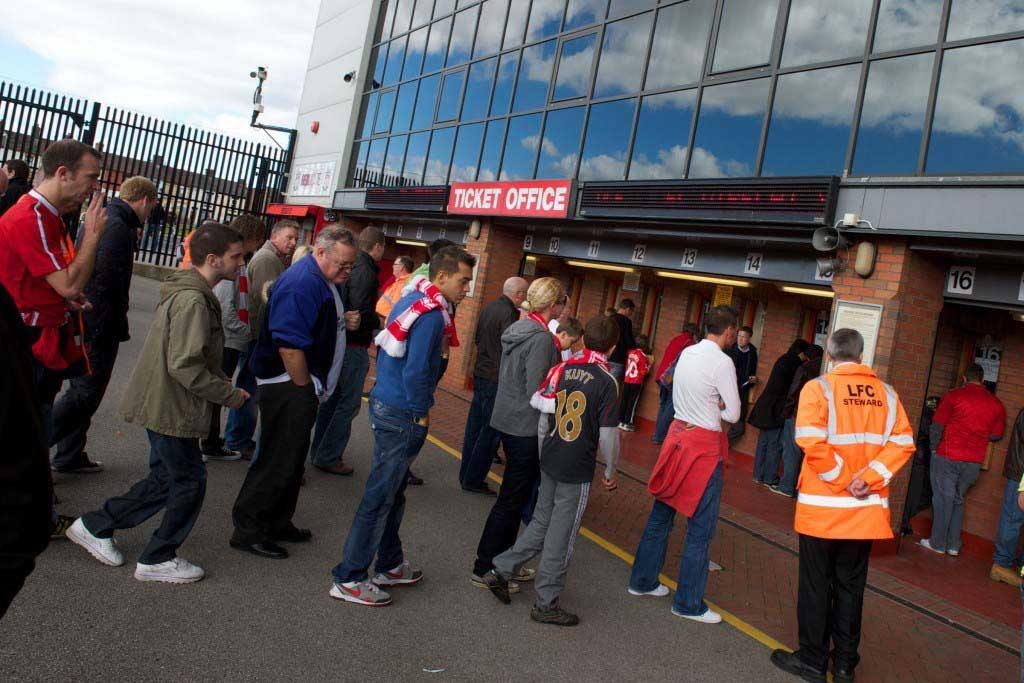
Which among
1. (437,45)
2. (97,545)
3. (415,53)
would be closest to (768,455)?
(97,545)

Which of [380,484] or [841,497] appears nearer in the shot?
[380,484]

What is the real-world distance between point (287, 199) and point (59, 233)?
20.3 metres

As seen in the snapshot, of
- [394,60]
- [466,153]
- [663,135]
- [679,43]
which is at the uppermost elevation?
[394,60]

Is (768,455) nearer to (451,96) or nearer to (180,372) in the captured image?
(180,372)

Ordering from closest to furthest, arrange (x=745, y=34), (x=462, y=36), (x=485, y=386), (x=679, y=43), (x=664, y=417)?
1. (x=485, y=386)
2. (x=745, y=34)
3. (x=679, y=43)
4. (x=664, y=417)
5. (x=462, y=36)

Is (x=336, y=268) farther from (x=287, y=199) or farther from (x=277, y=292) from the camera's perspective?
(x=287, y=199)

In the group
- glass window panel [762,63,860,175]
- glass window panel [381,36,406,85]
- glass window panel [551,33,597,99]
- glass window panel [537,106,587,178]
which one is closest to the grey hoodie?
glass window panel [762,63,860,175]

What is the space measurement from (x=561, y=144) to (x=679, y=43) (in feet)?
8.79

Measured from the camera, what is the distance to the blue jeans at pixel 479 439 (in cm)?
676

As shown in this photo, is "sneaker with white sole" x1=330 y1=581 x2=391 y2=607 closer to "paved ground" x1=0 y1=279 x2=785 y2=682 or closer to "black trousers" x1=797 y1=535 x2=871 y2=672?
"paved ground" x1=0 y1=279 x2=785 y2=682

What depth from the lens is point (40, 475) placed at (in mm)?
1498

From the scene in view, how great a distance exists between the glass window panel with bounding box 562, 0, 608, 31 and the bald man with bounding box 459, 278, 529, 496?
7.20 m

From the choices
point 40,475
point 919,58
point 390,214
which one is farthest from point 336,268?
point 390,214

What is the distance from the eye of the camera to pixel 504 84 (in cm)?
1444
